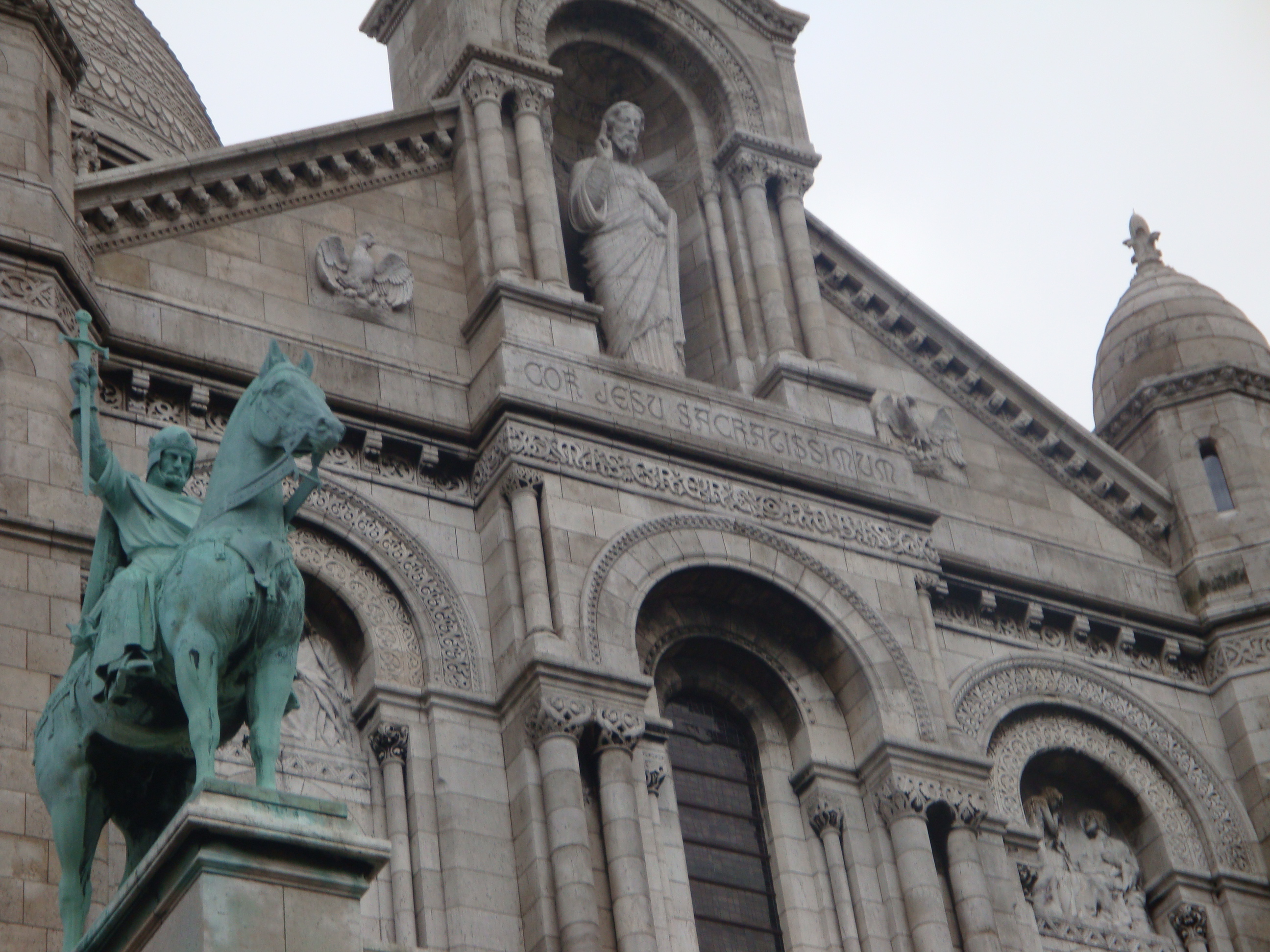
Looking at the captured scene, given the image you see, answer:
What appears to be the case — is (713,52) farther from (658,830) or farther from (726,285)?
(658,830)

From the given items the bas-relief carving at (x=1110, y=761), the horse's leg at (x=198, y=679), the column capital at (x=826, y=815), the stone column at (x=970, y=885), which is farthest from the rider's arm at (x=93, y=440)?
the bas-relief carving at (x=1110, y=761)

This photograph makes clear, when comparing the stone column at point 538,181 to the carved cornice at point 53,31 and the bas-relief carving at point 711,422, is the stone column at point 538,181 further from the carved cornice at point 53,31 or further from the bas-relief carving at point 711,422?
the carved cornice at point 53,31

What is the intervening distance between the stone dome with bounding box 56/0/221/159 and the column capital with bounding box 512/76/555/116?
1241 cm

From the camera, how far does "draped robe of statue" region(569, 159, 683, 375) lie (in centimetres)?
2755

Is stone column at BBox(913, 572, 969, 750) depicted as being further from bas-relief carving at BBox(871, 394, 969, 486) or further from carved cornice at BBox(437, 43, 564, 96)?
carved cornice at BBox(437, 43, 564, 96)

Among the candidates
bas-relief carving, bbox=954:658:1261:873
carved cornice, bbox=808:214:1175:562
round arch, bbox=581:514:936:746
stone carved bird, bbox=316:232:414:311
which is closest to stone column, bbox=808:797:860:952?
round arch, bbox=581:514:936:746

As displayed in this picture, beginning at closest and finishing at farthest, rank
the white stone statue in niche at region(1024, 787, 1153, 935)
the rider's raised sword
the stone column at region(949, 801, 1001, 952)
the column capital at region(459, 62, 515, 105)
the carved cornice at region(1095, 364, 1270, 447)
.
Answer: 1. the rider's raised sword
2. the stone column at region(949, 801, 1001, 952)
3. the white stone statue in niche at region(1024, 787, 1153, 935)
4. the column capital at region(459, 62, 515, 105)
5. the carved cornice at region(1095, 364, 1270, 447)

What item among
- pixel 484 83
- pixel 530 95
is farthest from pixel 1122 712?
pixel 484 83

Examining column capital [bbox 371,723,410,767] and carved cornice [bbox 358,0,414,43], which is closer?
column capital [bbox 371,723,410,767]

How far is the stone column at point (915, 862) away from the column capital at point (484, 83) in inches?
319

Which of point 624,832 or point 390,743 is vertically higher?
point 390,743

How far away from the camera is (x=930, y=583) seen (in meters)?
27.0

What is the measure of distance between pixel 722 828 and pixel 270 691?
28.4ft

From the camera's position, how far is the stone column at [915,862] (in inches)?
957
